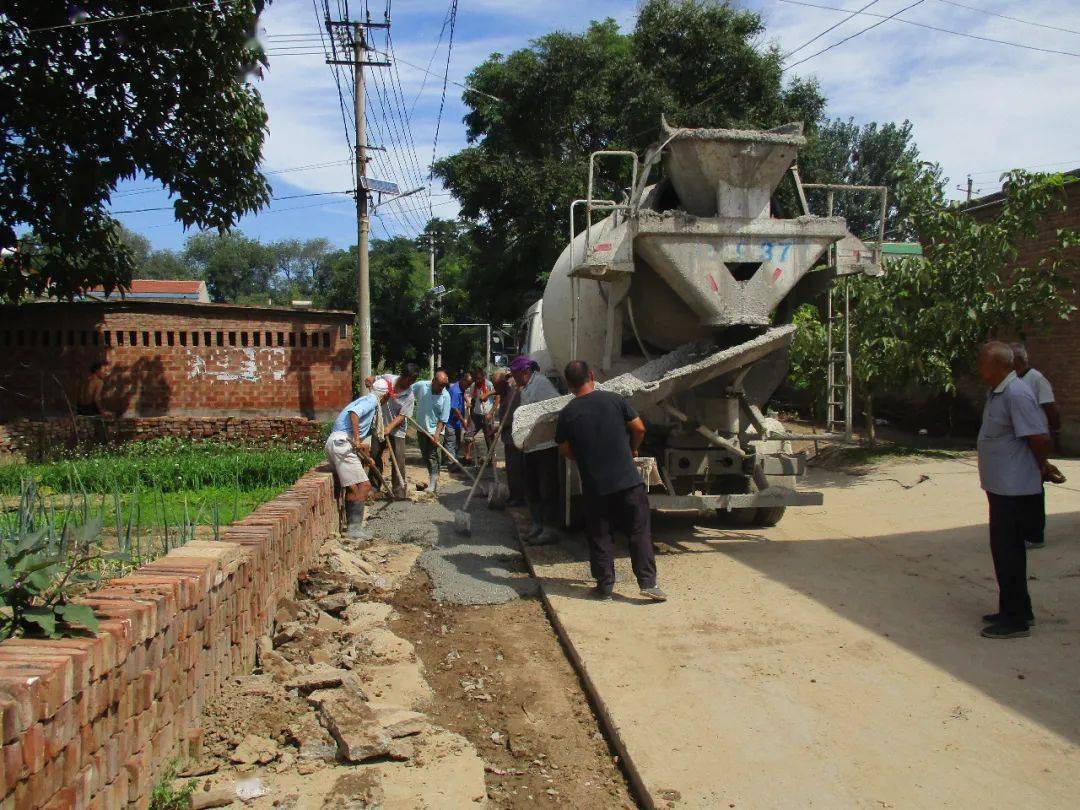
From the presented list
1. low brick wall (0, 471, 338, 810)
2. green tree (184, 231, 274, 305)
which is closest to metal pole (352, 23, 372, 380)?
low brick wall (0, 471, 338, 810)

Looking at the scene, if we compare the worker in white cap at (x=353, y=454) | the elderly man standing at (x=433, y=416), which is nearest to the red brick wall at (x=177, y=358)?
the elderly man standing at (x=433, y=416)

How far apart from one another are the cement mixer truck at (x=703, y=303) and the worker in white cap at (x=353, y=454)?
188cm

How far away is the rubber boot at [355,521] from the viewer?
7882mm

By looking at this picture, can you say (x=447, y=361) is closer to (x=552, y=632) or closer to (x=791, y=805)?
(x=552, y=632)

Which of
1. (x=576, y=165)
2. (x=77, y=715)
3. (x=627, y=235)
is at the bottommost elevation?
(x=77, y=715)

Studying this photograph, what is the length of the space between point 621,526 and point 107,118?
9.80 m

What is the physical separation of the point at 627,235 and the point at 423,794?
434 cm

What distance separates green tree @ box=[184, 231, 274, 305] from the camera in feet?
268

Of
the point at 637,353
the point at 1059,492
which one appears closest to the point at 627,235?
the point at 637,353

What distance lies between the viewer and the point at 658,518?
841 centimetres

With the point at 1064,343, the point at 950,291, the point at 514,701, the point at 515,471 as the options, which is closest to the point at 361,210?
the point at 515,471

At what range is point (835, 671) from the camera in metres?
4.32

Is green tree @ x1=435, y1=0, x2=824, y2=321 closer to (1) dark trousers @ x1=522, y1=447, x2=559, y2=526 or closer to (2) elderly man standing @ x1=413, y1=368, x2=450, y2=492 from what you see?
(2) elderly man standing @ x1=413, y1=368, x2=450, y2=492

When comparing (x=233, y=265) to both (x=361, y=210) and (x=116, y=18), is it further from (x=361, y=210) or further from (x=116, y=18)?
(x=116, y=18)
